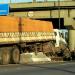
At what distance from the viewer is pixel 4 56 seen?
2858 cm

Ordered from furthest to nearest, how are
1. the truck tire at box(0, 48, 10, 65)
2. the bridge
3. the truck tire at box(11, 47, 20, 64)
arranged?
the bridge, the truck tire at box(11, 47, 20, 64), the truck tire at box(0, 48, 10, 65)

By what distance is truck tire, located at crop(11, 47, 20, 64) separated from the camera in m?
29.5

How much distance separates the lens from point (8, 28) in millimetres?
28609

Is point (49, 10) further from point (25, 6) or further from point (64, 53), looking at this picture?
point (64, 53)

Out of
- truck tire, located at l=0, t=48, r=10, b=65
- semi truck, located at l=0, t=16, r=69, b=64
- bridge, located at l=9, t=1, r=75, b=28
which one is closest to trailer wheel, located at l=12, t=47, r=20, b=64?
semi truck, located at l=0, t=16, r=69, b=64

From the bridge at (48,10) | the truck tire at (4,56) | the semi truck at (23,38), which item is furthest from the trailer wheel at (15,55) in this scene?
the bridge at (48,10)

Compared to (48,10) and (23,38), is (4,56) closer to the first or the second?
(23,38)

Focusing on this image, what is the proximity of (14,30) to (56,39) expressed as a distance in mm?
10849

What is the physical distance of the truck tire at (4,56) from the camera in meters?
28.4

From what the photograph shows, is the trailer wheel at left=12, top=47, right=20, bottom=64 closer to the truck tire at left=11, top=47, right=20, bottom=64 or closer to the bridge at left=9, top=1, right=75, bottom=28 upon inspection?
the truck tire at left=11, top=47, right=20, bottom=64

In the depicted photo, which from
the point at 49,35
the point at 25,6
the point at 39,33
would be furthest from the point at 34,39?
the point at 25,6

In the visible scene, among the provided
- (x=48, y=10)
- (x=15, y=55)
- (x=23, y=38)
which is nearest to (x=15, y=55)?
(x=15, y=55)

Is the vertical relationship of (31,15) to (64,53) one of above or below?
above

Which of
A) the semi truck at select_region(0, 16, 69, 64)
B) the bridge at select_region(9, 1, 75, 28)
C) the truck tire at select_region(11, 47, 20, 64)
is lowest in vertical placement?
the truck tire at select_region(11, 47, 20, 64)
